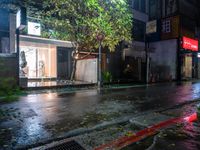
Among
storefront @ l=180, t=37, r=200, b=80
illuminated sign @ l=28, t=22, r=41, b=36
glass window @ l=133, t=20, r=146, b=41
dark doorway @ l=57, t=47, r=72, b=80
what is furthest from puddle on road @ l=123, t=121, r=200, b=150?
storefront @ l=180, t=37, r=200, b=80

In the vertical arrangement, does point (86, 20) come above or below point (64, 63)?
above

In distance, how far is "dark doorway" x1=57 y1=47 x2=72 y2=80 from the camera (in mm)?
21266

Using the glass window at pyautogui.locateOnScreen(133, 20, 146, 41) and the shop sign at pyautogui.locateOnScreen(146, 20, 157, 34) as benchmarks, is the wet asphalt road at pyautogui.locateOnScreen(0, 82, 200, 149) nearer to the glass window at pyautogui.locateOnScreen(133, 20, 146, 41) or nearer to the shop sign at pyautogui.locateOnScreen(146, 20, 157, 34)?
the glass window at pyautogui.locateOnScreen(133, 20, 146, 41)

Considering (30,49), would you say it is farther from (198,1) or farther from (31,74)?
(198,1)

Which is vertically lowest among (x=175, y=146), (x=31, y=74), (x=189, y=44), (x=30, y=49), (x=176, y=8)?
(x=175, y=146)

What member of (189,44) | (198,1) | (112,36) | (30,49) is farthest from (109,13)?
(198,1)

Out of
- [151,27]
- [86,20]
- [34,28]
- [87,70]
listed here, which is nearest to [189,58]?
[151,27]

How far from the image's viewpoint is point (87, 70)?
1930cm

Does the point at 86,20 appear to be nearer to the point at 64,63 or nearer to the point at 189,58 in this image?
the point at 64,63

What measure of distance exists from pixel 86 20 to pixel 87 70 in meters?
5.29

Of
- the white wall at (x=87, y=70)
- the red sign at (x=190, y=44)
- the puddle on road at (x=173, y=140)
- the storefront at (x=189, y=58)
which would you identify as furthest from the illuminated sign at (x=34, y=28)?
the red sign at (x=190, y=44)

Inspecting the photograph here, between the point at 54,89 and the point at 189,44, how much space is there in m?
21.7

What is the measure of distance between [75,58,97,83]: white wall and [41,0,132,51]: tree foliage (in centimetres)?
189

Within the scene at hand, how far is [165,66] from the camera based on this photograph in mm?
29297
